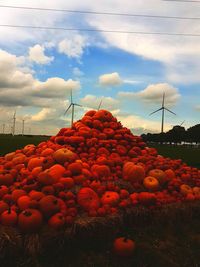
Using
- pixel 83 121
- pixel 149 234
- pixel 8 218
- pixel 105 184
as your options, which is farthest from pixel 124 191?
pixel 83 121

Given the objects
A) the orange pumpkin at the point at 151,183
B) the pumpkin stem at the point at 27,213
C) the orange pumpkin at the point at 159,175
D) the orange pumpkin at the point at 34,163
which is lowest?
the pumpkin stem at the point at 27,213

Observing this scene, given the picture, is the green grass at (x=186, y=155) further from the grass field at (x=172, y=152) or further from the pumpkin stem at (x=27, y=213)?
the pumpkin stem at (x=27, y=213)

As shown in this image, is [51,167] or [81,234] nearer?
[81,234]

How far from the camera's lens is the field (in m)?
6.73

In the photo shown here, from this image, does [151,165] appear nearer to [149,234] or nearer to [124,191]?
[124,191]

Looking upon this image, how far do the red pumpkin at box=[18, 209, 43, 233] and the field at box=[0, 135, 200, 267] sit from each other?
573mm

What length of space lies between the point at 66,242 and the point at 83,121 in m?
6.68

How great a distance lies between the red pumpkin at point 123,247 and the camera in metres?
7.03

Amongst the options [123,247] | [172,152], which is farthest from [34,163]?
[172,152]

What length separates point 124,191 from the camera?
28.7 ft

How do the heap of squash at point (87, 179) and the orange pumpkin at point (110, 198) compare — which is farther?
the orange pumpkin at point (110, 198)

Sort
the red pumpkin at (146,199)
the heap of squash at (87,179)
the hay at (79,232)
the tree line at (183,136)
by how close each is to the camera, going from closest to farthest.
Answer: the hay at (79,232) < the heap of squash at (87,179) < the red pumpkin at (146,199) < the tree line at (183,136)

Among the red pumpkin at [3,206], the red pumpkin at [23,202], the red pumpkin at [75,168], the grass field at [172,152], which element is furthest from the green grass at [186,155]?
the red pumpkin at [3,206]


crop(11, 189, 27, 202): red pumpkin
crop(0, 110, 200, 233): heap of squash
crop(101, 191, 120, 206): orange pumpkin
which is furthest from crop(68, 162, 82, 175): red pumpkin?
crop(11, 189, 27, 202): red pumpkin
